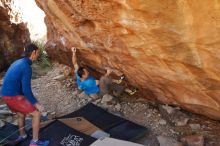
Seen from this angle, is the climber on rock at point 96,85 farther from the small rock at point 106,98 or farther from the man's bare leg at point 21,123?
the man's bare leg at point 21,123

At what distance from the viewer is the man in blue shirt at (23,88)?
16.3 ft

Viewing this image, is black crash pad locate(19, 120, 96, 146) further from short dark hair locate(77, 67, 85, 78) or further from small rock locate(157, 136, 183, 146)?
short dark hair locate(77, 67, 85, 78)

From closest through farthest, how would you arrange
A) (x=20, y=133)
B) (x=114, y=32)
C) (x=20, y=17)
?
(x=114, y=32), (x=20, y=133), (x=20, y=17)

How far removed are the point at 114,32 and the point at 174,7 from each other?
1.21 metres

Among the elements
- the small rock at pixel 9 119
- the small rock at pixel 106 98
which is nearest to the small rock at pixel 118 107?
the small rock at pixel 106 98

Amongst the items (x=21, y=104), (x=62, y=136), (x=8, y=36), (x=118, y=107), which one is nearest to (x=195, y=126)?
(x=118, y=107)

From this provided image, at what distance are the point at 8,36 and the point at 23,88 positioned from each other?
4388 mm

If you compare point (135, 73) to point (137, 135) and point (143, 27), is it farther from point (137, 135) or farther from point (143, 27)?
point (143, 27)

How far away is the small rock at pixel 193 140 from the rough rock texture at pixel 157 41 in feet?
Answer: 1.29

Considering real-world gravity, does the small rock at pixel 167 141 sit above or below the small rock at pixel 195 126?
below

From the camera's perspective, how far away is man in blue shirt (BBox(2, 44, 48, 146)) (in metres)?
4.97

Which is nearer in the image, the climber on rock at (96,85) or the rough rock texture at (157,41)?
the rough rock texture at (157,41)

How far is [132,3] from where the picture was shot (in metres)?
4.28

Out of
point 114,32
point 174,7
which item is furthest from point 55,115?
point 174,7
